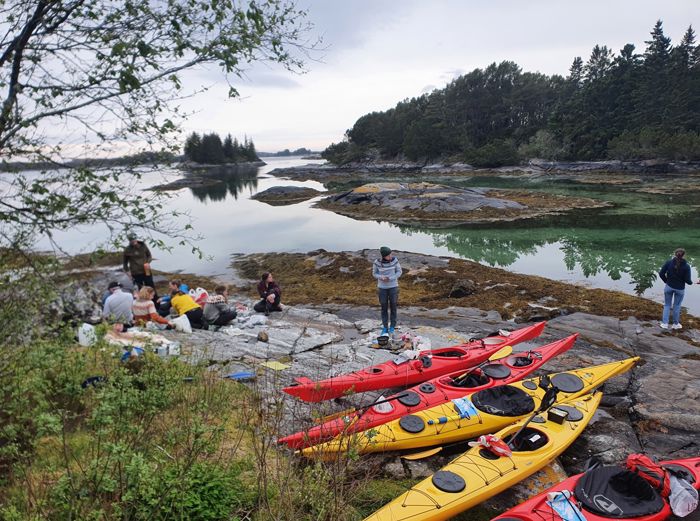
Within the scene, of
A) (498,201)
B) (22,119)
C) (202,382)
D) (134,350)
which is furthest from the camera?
(498,201)

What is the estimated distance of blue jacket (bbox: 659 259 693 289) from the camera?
31.4 feet

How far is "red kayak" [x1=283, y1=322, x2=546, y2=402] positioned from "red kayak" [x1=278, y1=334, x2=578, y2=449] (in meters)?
0.49

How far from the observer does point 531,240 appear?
23047mm

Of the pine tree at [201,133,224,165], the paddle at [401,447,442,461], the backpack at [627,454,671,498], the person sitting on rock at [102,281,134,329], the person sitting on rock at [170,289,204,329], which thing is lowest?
the paddle at [401,447,442,461]

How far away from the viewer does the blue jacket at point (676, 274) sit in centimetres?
956

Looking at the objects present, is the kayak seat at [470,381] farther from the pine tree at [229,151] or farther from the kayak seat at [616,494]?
the pine tree at [229,151]

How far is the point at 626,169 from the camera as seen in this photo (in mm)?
52281

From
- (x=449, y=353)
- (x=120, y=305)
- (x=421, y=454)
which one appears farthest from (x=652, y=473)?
(x=120, y=305)

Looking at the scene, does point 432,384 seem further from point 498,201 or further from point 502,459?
point 498,201

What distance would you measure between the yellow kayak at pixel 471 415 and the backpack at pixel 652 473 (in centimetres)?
160

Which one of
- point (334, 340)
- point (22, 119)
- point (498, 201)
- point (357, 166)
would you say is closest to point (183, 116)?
point (22, 119)

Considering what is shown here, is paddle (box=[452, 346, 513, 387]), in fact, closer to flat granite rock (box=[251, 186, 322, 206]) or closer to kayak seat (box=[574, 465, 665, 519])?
kayak seat (box=[574, 465, 665, 519])

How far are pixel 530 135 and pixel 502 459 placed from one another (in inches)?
3010

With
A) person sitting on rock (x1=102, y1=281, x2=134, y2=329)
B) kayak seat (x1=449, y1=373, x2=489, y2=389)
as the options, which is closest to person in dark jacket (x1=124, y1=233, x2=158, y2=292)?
person sitting on rock (x1=102, y1=281, x2=134, y2=329)
